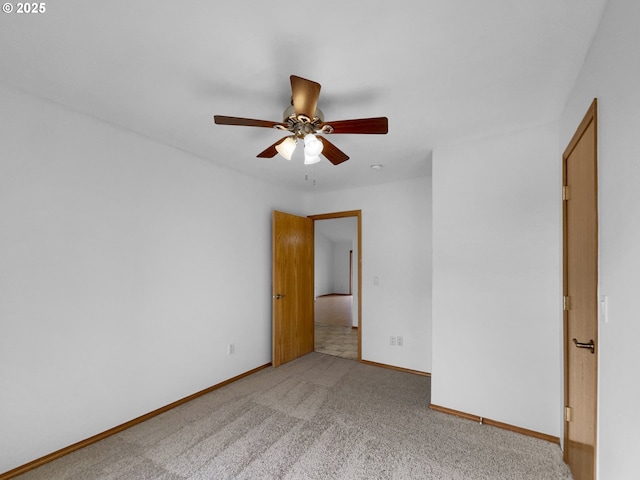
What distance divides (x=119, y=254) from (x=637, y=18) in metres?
3.10

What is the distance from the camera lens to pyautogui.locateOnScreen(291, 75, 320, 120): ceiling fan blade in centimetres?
143

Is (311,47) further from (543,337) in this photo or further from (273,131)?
(543,337)

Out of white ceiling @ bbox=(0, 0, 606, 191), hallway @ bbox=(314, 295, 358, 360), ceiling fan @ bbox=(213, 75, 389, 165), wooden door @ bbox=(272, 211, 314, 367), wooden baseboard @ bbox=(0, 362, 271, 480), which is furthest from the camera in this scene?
hallway @ bbox=(314, 295, 358, 360)

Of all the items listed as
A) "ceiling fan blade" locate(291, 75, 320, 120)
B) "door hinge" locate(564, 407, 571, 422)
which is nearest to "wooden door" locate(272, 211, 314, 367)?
"ceiling fan blade" locate(291, 75, 320, 120)

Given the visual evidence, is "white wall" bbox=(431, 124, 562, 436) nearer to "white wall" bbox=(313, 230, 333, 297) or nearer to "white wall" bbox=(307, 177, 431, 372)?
"white wall" bbox=(307, 177, 431, 372)

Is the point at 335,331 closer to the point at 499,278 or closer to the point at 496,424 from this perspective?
the point at 496,424

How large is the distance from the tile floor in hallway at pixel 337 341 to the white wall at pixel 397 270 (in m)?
0.52

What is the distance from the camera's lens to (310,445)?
6.88ft

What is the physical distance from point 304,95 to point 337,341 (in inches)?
170

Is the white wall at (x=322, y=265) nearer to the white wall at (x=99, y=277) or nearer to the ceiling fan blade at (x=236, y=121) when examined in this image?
the white wall at (x=99, y=277)

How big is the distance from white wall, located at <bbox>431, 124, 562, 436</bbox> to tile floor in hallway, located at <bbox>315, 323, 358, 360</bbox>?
1.87 meters

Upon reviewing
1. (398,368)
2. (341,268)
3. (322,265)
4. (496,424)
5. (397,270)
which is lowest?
(398,368)

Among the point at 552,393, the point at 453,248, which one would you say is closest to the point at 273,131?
the point at 453,248

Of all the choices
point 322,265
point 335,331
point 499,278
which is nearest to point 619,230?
point 499,278
